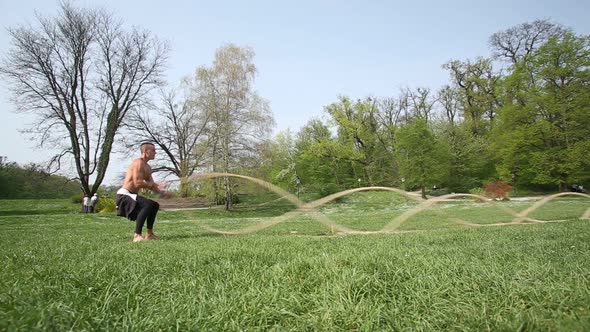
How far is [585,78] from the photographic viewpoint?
36.7 meters

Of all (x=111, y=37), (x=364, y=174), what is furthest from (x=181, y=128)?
(x=364, y=174)

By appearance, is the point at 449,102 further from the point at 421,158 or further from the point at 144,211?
the point at 144,211

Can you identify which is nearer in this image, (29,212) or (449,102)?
(29,212)

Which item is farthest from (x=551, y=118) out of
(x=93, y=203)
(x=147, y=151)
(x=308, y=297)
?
(x=93, y=203)

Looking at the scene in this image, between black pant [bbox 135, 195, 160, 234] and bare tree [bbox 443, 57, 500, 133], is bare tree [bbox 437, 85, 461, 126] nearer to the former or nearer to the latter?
bare tree [bbox 443, 57, 500, 133]

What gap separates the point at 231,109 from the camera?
31672mm

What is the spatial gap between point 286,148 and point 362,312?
64256mm

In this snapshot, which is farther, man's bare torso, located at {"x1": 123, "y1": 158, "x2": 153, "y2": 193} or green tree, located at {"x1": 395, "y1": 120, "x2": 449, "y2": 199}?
green tree, located at {"x1": 395, "y1": 120, "x2": 449, "y2": 199}

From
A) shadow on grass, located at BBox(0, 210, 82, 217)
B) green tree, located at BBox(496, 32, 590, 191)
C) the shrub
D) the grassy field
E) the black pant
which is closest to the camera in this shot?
the grassy field

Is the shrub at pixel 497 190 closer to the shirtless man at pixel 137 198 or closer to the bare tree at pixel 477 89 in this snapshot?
the bare tree at pixel 477 89

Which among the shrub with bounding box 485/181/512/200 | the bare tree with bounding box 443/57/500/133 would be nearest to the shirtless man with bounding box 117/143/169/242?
the shrub with bounding box 485/181/512/200

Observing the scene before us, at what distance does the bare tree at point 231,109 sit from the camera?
30453mm

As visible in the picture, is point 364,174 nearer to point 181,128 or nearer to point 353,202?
point 353,202

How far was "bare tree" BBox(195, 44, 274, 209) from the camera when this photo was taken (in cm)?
3045
